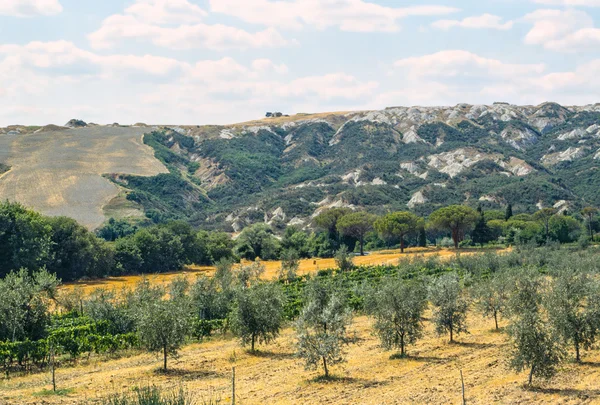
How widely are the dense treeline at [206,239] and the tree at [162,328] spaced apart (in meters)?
51.7

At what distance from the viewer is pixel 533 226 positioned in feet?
422

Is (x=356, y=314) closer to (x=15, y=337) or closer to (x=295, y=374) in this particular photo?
(x=295, y=374)

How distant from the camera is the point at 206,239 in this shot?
124812mm

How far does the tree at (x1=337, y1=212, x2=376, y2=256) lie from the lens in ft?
422

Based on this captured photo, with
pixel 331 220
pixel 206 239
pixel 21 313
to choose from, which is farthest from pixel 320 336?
pixel 331 220

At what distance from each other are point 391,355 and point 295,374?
8.18 meters

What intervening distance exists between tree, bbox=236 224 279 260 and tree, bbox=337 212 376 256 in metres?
14.8

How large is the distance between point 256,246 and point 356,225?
861 inches

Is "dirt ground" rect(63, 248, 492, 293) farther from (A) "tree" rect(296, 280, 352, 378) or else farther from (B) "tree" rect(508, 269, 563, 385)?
(B) "tree" rect(508, 269, 563, 385)

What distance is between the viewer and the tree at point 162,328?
3969 cm

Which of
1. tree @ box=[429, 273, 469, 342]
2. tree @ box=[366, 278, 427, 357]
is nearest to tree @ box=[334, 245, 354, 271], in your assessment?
tree @ box=[429, 273, 469, 342]

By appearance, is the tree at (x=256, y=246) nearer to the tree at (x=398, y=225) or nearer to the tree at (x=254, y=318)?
the tree at (x=398, y=225)

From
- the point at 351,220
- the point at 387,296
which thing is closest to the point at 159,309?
the point at 387,296

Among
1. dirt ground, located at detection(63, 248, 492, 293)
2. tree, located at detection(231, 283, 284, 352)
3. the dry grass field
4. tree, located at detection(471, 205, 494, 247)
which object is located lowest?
dirt ground, located at detection(63, 248, 492, 293)
